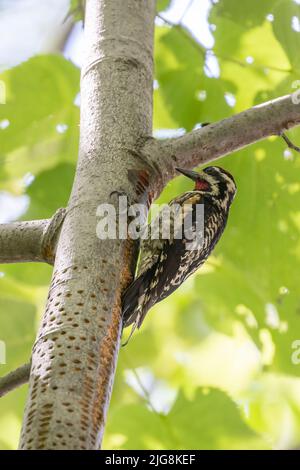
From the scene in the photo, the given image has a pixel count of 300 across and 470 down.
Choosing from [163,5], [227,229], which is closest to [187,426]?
[227,229]

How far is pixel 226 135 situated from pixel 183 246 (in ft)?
2.03

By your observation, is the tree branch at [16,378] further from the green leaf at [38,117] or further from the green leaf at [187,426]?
the green leaf at [38,117]

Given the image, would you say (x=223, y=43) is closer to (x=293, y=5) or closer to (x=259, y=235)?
(x=293, y=5)

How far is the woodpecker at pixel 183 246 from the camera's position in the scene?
197cm

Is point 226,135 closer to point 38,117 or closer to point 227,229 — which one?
point 227,229

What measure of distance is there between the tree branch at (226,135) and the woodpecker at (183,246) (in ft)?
0.26

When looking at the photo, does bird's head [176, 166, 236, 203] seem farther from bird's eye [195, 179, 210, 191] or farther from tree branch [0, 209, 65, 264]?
tree branch [0, 209, 65, 264]

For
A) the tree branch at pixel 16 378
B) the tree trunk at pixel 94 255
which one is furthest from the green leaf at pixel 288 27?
the tree branch at pixel 16 378

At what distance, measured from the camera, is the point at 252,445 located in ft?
6.50

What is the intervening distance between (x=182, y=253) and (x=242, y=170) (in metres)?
0.38

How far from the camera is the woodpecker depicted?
197 cm

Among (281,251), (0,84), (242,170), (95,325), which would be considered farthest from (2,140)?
(95,325)

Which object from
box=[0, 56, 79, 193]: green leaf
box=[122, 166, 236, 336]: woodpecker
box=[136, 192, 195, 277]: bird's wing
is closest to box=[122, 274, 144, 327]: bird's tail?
box=[122, 166, 236, 336]: woodpecker

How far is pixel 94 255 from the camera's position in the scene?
1.45 metres
